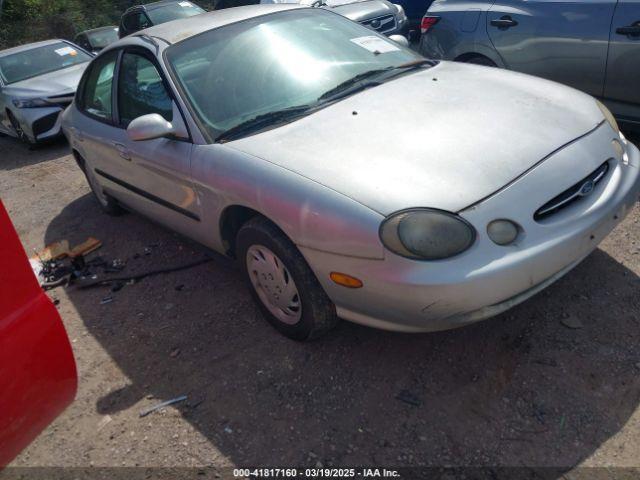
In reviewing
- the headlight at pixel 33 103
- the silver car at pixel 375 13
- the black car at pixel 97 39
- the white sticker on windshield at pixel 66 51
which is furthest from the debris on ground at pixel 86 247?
the black car at pixel 97 39

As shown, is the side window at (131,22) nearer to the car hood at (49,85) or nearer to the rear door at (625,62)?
the car hood at (49,85)

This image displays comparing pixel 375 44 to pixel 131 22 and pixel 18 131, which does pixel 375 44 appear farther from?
pixel 131 22

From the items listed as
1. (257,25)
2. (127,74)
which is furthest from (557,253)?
(127,74)

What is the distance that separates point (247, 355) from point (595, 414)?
167 centimetres

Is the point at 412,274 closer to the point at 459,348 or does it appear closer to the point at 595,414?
the point at 459,348

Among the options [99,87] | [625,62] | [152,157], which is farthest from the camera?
[99,87]

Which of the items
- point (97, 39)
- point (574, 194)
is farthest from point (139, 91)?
point (97, 39)

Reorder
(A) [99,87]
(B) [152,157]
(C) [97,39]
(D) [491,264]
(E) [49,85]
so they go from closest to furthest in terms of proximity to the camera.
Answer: (D) [491,264] → (B) [152,157] → (A) [99,87] → (E) [49,85] → (C) [97,39]

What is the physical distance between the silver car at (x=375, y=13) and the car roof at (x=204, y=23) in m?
4.17

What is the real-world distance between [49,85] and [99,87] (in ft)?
14.5

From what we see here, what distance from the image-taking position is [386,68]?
3613 mm

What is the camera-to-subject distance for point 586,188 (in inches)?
103

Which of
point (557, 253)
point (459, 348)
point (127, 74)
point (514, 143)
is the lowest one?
point (459, 348)

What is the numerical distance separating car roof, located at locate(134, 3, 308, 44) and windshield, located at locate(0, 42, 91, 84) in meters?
5.88
